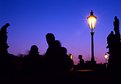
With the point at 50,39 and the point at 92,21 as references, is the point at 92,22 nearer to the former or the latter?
the point at 92,21

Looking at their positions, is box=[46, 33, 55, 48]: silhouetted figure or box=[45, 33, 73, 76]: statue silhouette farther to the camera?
box=[46, 33, 55, 48]: silhouetted figure

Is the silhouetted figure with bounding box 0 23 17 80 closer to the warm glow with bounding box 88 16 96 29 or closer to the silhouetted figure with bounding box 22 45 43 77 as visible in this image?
the silhouetted figure with bounding box 22 45 43 77

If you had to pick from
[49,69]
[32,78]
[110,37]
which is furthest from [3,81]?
[110,37]

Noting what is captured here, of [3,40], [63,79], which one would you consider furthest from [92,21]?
[63,79]

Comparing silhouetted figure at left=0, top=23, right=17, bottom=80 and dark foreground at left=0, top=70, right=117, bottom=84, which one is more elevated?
silhouetted figure at left=0, top=23, right=17, bottom=80

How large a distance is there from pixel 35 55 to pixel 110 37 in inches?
584

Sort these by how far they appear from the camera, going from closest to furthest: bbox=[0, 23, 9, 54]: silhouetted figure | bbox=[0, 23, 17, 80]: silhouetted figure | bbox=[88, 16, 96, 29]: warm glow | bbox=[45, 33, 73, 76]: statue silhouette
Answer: bbox=[45, 33, 73, 76]: statue silhouette
bbox=[0, 23, 17, 80]: silhouetted figure
bbox=[0, 23, 9, 54]: silhouetted figure
bbox=[88, 16, 96, 29]: warm glow

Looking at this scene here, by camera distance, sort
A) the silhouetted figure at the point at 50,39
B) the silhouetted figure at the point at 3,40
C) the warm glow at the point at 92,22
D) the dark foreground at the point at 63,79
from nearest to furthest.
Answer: the dark foreground at the point at 63,79
the silhouetted figure at the point at 50,39
the silhouetted figure at the point at 3,40
the warm glow at the point at 92,22

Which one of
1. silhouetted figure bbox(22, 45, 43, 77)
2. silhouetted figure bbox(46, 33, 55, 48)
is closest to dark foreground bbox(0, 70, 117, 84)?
silhouetted figure bbox(22, 45, 43, 77)

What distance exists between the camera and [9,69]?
25.7ft

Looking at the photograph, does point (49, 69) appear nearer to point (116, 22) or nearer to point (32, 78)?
point (32, 78)

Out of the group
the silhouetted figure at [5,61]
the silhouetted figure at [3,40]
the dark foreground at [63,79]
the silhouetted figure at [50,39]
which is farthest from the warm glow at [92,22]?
the dark foreground at [63,79]

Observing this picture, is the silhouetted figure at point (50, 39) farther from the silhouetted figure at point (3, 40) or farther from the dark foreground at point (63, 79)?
the silhouetted figure at point (3, 40)

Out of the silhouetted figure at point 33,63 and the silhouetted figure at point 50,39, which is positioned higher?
the silhouetted figure at point 50,39
